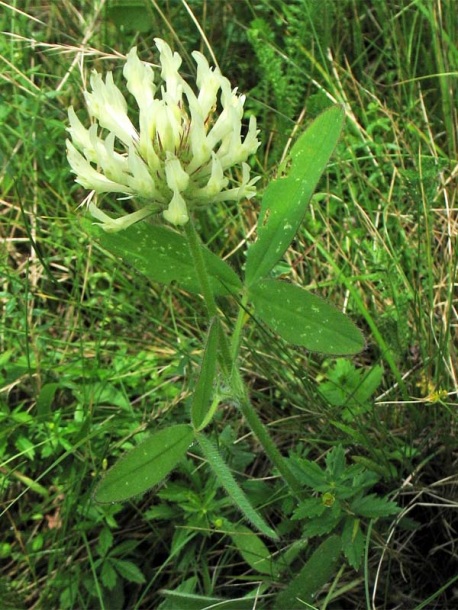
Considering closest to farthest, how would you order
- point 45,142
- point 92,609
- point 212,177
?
point 212,177 < point 92,609 < point 45,142

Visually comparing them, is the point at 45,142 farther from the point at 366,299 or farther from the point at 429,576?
the point at 429,576

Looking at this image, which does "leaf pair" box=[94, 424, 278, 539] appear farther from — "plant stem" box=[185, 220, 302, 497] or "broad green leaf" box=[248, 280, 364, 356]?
"broad green leaf" box=[248, 280, 364, 356]

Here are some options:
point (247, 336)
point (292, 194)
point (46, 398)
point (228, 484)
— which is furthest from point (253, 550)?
point (292, 194)

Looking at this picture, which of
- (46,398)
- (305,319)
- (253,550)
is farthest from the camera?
(46,398)

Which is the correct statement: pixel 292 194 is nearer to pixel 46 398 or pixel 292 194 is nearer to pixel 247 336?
pixel 247 336

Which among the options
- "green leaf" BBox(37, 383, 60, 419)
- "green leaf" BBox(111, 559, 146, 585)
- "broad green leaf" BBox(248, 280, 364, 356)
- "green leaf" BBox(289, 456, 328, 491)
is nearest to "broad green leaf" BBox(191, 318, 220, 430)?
"broad green leaf" BBox(248, 280, 364, 356)

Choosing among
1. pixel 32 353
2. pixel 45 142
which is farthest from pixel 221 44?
pixel 32 353

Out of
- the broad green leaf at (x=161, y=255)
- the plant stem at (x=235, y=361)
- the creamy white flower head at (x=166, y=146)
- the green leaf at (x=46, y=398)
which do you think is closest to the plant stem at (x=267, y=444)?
the plant stem at (x=235, y=361)
